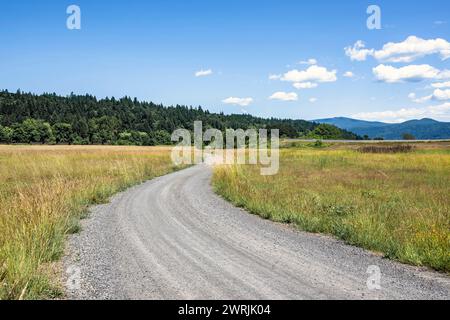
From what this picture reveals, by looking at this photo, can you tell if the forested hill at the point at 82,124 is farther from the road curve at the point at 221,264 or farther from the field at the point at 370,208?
the road curve at the point at 221,264

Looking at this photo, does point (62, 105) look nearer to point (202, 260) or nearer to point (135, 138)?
point (135, 138)

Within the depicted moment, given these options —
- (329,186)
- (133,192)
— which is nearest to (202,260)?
(133,192)

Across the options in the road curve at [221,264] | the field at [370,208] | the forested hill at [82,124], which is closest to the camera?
the road curve at [221,264]

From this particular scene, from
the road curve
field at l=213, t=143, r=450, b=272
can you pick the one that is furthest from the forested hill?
the road curve

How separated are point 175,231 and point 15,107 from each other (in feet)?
397

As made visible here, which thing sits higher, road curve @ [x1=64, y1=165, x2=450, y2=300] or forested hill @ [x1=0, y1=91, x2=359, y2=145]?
forested hill @ [x1=0, y1=91, x2=359, y2=145]

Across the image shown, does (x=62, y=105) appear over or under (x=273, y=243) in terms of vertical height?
over

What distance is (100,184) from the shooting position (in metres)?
17.5

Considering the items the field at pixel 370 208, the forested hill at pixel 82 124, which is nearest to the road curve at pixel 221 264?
the field at pixel 370 208

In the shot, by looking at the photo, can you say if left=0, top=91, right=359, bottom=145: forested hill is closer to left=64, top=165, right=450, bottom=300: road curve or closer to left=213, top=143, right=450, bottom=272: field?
left=213, top=143, right=450, bottom=272: field

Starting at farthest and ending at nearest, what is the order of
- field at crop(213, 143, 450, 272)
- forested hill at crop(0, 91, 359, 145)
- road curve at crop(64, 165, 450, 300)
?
1. forested hill at crop(0, 91, 359, 145)
2. field at crop(213, 143, 450, 272)
3. road curve at crop(64, 165, 450, 300)

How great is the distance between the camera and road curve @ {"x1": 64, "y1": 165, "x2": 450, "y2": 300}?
5590mm

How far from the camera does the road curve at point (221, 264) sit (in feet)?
18.3

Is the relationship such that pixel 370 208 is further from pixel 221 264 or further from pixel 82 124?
pixel 82 124
